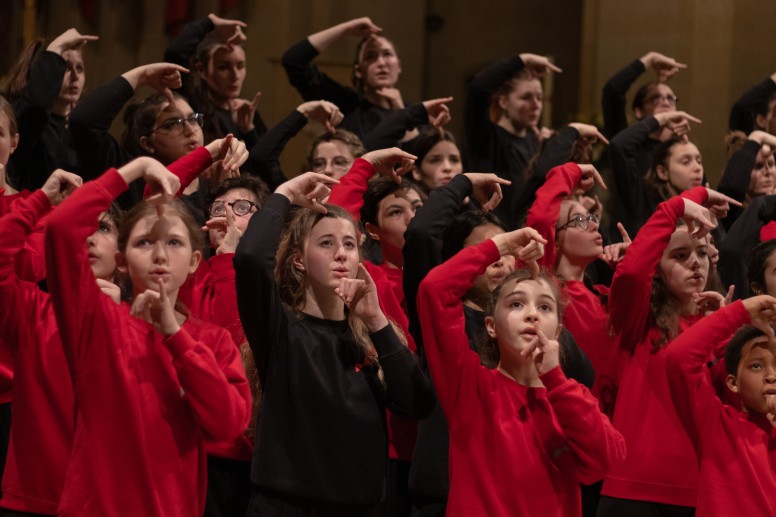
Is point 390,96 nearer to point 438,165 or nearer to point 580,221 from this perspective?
point 438,165

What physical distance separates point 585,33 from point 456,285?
16.5ft

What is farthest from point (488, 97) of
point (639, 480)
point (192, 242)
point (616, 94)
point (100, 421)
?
point (100, 421)

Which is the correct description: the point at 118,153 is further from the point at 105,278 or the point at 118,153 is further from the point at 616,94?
the point at 616,94

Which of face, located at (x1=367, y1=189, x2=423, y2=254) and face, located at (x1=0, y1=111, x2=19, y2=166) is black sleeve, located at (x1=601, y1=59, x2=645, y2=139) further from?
face, located at (x1=0, y1=111, x2=19, y2=166)

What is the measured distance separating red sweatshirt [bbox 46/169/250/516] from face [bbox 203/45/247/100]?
232 centimetres

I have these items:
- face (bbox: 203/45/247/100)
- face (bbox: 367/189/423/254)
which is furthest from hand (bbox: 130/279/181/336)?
face (bbox: 203/45/247/100)

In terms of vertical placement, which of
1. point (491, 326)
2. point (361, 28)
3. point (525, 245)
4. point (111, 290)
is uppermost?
point (361, 28)

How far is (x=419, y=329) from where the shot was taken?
3812 millimetres

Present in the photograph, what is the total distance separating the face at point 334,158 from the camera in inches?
189

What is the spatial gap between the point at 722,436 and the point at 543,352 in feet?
2.42

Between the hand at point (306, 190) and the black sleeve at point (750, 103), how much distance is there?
2.99m

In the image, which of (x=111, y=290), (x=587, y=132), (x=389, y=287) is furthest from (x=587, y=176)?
(x=111, y=290)

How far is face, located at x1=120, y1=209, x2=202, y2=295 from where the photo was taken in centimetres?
305

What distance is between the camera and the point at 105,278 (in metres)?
3.60
